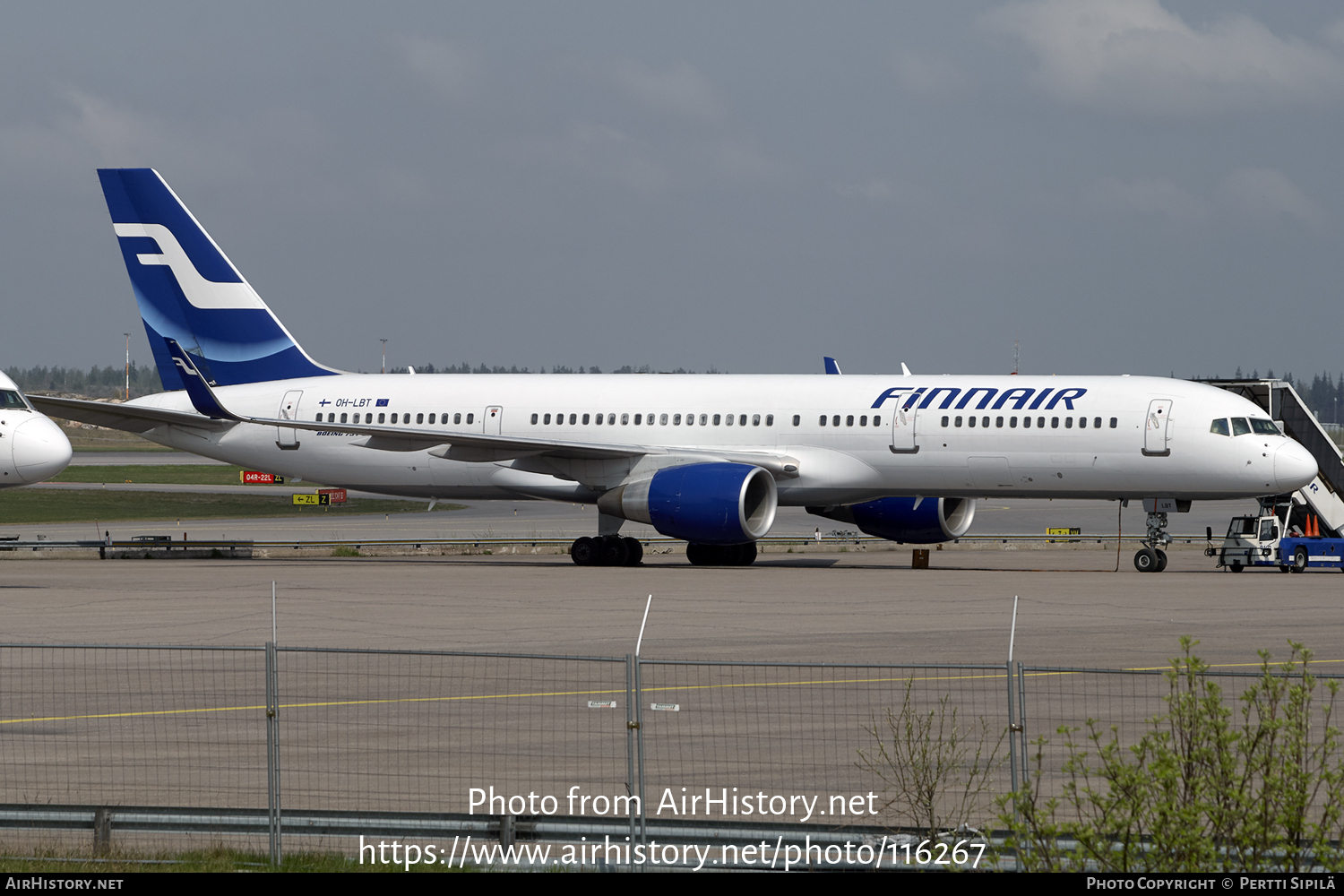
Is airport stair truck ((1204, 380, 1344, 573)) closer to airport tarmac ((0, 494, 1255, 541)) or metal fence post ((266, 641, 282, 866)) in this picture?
airport tarmac ((0, 494, 1255, 541))

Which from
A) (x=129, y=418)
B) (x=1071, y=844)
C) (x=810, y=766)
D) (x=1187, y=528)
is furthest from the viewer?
(x=1187, y=528)

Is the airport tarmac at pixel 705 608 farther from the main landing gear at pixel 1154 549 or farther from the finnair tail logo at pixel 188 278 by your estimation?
the finnair tail logo at pixel 188 278

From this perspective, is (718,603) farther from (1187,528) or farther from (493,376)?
(1187,528)

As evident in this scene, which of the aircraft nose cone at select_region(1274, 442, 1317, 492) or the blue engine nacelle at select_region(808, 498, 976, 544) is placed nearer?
the aircraft nose cone at select_region(1274, 442, 1317, 492)

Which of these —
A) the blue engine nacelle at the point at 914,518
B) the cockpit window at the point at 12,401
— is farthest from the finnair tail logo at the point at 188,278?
the blue engine nacelle at the point at 914,518

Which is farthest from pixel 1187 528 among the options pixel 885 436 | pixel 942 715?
pixel 942 715

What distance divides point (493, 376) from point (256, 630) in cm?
1893

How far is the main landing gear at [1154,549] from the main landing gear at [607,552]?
10.8 m

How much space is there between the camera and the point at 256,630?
22.6 metres

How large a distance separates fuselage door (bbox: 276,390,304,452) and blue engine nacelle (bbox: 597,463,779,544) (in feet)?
31.7

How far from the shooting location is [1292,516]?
4006 cm

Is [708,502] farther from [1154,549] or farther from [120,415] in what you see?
[120,415]

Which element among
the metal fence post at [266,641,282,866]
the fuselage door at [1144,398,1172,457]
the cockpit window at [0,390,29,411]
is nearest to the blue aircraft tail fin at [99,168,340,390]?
the cockpit window at [0,390,29,411]

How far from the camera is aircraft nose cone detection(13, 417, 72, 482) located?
2803cm
